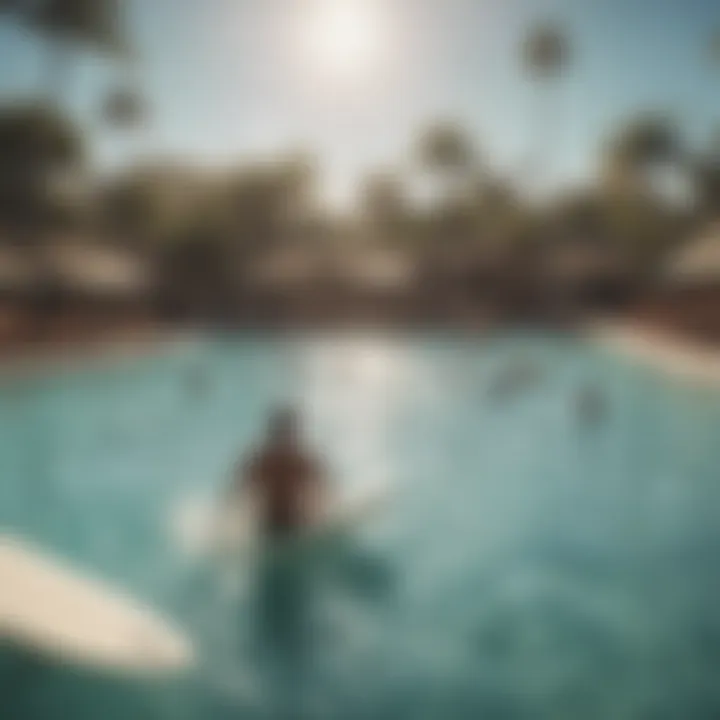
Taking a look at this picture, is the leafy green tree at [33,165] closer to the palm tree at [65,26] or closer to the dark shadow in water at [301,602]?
the palm tree at [65,26]

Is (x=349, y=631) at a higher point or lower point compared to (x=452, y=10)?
lower

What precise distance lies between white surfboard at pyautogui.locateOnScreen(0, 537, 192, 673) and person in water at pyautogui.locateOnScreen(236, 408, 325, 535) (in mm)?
179

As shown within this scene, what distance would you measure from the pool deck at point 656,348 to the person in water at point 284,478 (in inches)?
14.9

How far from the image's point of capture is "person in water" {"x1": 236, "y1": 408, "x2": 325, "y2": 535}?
1139 millimetres

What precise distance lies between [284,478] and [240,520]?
0.07m

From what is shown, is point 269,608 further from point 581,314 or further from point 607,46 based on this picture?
point 607,46

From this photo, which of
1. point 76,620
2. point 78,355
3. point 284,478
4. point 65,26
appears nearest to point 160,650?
point 76,620

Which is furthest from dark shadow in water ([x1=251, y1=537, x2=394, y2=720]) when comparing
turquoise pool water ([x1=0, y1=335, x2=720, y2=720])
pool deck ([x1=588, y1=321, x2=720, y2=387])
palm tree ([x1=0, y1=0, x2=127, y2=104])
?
palm tree ([x1=0, y1=0, x2=127, y2=104])

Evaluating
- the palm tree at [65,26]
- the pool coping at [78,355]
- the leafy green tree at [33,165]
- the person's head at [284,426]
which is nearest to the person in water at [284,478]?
the person's head at [284,426]

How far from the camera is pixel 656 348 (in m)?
1.16

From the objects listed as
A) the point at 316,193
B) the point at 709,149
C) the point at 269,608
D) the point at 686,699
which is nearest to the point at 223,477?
the point at 269,608

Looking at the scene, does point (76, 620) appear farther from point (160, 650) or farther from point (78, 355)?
point (78, 355)

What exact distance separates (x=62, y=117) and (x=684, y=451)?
2.78ft

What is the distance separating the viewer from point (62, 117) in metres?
1.15
